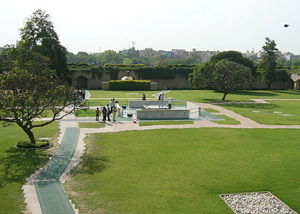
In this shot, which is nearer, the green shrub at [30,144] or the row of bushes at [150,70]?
the green shrub at [30,144]

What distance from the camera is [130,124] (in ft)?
76.8

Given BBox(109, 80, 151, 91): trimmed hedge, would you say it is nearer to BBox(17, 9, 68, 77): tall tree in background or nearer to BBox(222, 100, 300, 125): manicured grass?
BBox(17, 9, 68, 77): tall tree in background

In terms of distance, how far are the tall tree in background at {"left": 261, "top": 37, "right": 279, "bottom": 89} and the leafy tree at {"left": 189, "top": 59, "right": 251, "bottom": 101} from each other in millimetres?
19683

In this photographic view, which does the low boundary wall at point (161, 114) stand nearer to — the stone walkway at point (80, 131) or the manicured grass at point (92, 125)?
the stone walkway at point (80, 131)

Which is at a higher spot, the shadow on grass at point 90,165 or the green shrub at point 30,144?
the green shrub at point 30,144

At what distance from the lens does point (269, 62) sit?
56094 millimetres

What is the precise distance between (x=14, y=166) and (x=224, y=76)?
2963 centimetres

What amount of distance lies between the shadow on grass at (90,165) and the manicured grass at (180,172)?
0.14ft

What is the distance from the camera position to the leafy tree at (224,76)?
124ft

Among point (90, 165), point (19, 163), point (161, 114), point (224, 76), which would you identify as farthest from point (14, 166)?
point (224, 76)

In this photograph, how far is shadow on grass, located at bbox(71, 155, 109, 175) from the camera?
13125 mm

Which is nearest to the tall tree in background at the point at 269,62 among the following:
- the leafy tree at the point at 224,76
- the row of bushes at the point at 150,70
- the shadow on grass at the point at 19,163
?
the row of bushes at the point at 150,70

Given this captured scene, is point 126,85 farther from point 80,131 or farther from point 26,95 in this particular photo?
point 26,95

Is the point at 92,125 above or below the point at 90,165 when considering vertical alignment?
above
